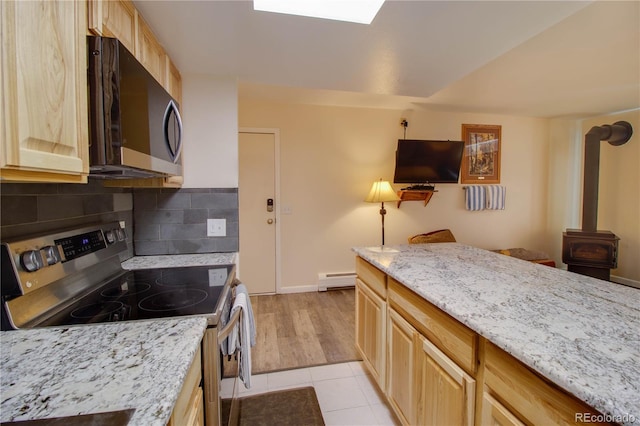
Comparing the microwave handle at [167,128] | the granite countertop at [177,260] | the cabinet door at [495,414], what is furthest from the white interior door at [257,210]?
the cabinet door at [495,414]

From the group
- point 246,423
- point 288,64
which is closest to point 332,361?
point 246,423

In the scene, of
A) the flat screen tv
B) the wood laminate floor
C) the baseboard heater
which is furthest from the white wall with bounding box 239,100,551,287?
the wood laminate floor

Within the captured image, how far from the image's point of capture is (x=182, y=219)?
1.86 meters

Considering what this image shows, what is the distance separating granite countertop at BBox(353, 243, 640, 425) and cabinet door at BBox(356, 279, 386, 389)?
0.31 metres

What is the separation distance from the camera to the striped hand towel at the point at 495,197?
4203mm

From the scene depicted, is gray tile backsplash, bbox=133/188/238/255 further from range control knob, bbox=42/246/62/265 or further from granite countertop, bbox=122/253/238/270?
range control knob, bbox=42/246/62/265

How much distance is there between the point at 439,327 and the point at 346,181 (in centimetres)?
277

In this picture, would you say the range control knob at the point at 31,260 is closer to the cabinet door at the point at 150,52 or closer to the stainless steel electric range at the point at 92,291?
the stainless steel electric range at the point at 92,291

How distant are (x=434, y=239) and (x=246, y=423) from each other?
2958 mm

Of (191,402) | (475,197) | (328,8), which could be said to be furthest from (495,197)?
(191,402)

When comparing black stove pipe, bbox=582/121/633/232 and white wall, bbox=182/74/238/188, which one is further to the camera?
black stove pipe, bbox=582/121/633/232

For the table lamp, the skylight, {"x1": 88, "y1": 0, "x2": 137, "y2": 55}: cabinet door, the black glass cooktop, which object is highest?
the skylight

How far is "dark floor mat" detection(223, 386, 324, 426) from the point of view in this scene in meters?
1.65

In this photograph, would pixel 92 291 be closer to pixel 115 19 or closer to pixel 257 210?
pixel 115 19
